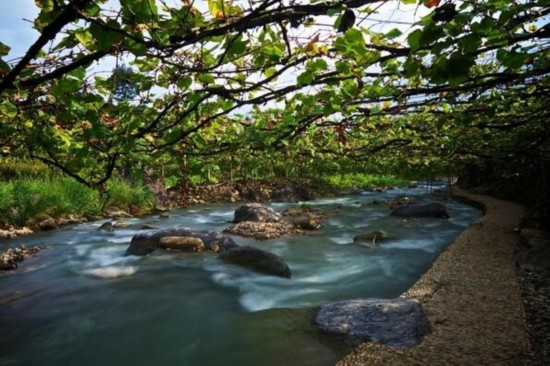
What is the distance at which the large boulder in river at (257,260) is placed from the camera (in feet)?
26.7

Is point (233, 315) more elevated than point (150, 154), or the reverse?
point (150, 154)

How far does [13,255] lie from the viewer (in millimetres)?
8953

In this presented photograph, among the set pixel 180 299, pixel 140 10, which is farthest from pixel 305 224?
pixel 140 10

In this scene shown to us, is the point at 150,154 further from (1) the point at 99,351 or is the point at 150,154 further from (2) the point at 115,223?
(2) the point at 115,223

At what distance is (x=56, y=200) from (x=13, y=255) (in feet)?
16.6

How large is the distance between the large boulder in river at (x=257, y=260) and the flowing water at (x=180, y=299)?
195 millimetres

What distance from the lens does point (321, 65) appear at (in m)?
2.62

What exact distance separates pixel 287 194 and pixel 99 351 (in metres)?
18.6

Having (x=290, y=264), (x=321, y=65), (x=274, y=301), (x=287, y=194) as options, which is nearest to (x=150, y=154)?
(x=321, y=65)

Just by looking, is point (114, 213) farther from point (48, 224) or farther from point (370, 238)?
point (370, 238)

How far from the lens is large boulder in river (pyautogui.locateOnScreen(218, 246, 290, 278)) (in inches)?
320

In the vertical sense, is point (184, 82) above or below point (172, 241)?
above

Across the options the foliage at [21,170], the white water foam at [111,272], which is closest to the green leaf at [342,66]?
the white water foam at [111,272]

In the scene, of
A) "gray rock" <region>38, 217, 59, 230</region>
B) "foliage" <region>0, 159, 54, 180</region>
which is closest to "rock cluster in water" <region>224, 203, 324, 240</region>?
"gray rock" <region>38, 217, 59, 230</region>
